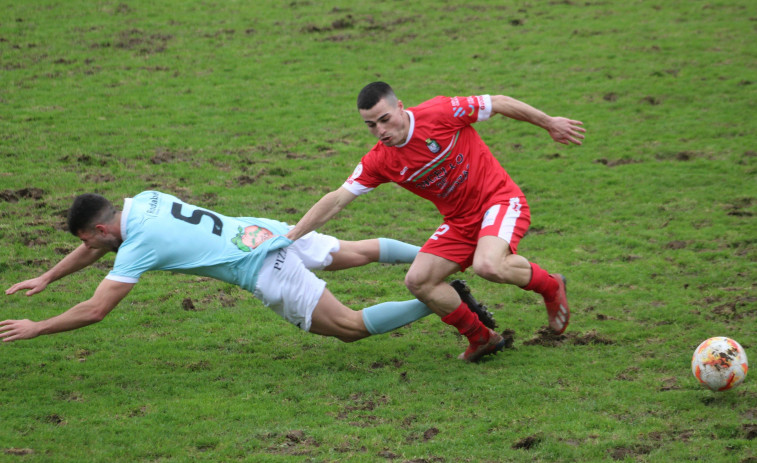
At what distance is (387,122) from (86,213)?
233 cm

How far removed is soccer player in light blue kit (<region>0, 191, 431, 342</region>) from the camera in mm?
5531

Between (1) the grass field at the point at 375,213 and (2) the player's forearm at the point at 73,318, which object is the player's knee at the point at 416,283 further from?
(2) the player's forearm at the point at 73,318

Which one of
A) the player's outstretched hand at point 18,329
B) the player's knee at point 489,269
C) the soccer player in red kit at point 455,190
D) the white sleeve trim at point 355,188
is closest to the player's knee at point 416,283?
the soccer player in red kit at point 455,190

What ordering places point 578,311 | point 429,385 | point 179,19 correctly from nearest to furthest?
point 429,385 < point 578,311 < point 179,19

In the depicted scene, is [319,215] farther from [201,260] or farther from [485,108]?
[485,108]

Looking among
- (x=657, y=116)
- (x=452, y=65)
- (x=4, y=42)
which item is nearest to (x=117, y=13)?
(x=4, y=42)

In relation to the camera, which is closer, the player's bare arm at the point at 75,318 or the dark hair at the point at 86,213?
the player's bare arm at the point at 75,318

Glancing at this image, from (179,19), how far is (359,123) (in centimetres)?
687

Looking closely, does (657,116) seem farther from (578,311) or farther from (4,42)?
(4,42)

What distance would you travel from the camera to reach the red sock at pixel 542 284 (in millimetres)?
6066

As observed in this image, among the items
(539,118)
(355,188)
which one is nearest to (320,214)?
(355,188)

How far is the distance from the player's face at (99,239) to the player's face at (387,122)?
2115mm

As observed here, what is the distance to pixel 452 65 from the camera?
1504cm

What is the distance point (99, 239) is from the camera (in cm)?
570
